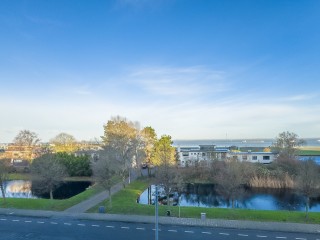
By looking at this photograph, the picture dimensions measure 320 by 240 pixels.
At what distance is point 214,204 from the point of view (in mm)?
37812

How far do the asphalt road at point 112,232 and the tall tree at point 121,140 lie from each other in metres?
19.8

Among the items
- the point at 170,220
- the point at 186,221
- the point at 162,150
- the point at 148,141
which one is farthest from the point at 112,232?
the point at 148,141

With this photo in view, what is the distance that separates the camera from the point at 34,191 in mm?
47469

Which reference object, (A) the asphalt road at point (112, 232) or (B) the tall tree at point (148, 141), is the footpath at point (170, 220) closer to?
(A) the asphalt road at point (112, 232)

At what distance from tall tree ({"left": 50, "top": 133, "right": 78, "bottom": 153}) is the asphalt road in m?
60.4

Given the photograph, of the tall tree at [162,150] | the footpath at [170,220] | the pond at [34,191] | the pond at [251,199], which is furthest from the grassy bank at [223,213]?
the tall tree at [162,150]

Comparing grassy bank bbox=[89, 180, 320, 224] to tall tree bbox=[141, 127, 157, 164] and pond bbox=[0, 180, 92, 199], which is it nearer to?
pond bbox=[0, 180, 92, 199]

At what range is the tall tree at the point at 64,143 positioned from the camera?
84562 mm

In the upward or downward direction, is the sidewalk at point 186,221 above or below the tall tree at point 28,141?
below

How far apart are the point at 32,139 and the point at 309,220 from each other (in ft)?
239

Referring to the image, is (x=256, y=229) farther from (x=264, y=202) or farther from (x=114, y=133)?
(x=114, y=133)

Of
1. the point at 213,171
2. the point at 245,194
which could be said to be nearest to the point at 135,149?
the point at 213,171

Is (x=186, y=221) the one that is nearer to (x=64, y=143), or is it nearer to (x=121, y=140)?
(x=121, y=140)

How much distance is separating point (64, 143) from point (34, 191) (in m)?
42.6
